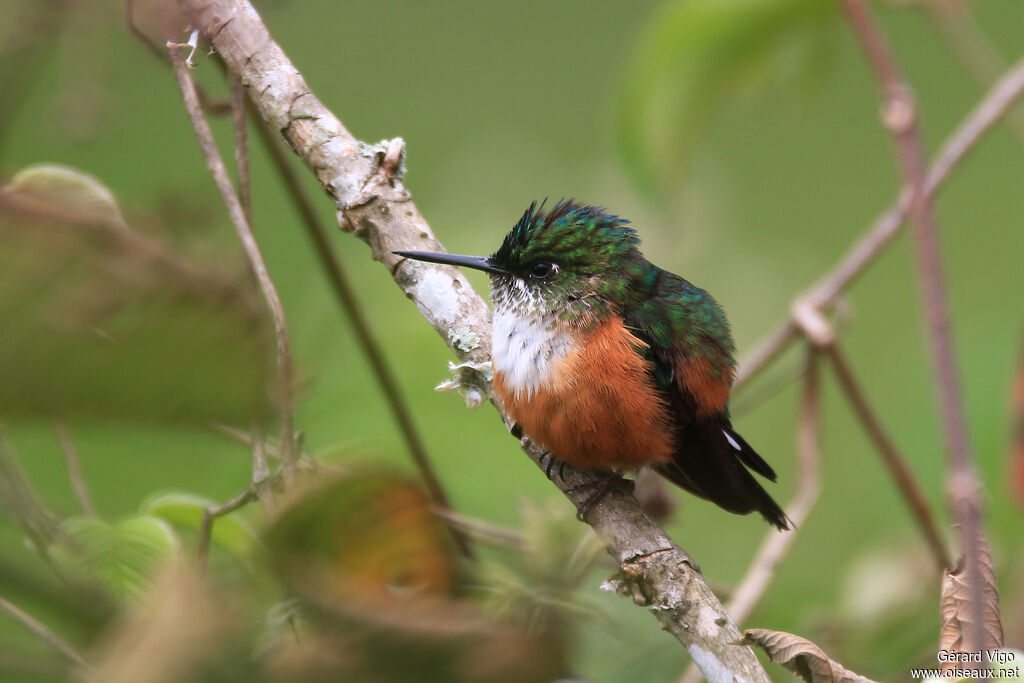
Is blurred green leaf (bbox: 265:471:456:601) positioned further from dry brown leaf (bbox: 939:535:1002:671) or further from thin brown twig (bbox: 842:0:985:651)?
dry brown leaf (bbox: 939:535:1002:671)

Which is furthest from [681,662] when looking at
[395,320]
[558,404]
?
[395,320]

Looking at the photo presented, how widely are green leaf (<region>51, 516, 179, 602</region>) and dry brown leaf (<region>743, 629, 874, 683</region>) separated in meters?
0.68

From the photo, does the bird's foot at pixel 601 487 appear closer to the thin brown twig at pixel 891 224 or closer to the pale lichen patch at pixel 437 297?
the pale lichen patch at pixel 437 297

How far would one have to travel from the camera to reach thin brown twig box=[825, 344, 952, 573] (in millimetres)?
2320

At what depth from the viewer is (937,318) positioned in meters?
1.23

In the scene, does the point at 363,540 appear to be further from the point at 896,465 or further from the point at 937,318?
the point at 896,465

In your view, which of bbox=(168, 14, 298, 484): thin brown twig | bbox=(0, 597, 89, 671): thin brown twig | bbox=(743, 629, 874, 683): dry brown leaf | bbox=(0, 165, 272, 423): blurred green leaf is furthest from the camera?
bbox=(168, 14, 298, 484): thin brown twig

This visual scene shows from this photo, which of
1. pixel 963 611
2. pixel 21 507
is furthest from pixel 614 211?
pixel 21 507

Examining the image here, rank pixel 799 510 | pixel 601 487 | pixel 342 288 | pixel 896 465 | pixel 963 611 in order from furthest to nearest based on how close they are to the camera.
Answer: pixel 896 465, pixel 799 510, pixel 342 288, pixel 601 487, pixel 963 611

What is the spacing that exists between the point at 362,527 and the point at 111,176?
173 inches

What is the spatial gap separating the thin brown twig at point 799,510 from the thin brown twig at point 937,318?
33.2 inches

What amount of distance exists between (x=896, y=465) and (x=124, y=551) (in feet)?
6.17

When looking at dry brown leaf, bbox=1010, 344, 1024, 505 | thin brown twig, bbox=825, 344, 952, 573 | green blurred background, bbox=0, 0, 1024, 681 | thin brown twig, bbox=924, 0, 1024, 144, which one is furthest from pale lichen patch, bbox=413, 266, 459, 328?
thin brown twig, bbox=924, 0, 1024, 144

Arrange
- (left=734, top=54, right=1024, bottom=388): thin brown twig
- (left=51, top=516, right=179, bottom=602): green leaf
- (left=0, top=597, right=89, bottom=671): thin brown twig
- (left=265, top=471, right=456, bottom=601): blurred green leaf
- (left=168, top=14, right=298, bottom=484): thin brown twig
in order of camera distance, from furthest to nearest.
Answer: (left=734, top=54, right=1024, bottom=388): thin brown twig < (left=168, top=14, right=298, bottom=484): thin brown twig < (left=51, top=516, right=179, bottom=602): green leaf < (left=0, top=597, right=89, bottom=671): thin brown twig < (left=265, top=471, right=456, bottom=601): blurred green leaf
